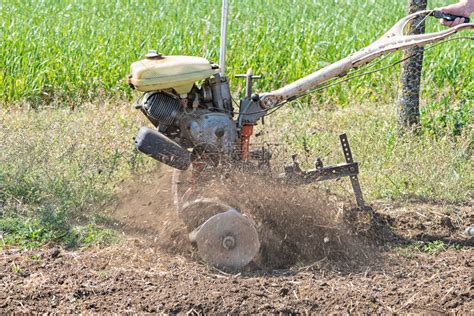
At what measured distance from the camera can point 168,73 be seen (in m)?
5.86

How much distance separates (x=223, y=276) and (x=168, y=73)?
4.63 feet

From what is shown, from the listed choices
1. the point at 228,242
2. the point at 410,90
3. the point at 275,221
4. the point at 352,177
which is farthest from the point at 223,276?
the point at 410,90

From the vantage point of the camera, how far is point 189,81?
19.5ft

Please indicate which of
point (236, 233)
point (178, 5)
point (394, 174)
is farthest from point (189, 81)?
point (178, 5)

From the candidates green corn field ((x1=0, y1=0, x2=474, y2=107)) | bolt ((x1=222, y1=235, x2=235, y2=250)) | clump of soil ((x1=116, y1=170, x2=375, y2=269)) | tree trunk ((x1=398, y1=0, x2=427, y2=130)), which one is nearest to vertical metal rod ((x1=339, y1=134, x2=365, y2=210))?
clump of soil ((x1=116, y1=170, x2=375, y2=269))

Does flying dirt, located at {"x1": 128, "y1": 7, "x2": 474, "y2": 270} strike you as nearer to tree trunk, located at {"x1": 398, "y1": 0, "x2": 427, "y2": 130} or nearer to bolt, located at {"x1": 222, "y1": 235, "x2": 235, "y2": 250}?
bolt, located at {"x1": 222, "y1": 235, "x2": 235, "y2": 250}

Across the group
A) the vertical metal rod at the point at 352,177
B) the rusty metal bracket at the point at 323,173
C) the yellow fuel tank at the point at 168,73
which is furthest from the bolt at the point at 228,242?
the vertical metal rod at the point at 352,177

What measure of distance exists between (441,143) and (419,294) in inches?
140

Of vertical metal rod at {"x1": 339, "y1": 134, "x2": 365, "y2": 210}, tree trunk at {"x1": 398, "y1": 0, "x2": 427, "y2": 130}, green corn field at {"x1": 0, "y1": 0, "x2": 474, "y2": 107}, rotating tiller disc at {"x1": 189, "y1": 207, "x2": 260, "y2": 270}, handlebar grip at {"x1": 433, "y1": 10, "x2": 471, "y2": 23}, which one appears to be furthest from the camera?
green corn field at {"x1": 0, "y1": 0, "x2": 474, "y2": 107}

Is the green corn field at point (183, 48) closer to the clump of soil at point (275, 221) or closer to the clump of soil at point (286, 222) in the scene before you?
the clump of soil at point (275, 221)

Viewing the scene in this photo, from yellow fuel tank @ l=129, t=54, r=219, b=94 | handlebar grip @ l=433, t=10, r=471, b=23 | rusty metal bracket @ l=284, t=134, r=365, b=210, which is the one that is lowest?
rusty metal bracket @ l=284, t=134, r=365, b=210

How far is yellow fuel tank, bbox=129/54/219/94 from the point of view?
5.84m

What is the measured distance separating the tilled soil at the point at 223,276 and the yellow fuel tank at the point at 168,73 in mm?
996

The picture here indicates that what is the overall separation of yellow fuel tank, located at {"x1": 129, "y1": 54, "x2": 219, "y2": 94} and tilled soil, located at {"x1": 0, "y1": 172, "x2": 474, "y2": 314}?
1.00 meters
